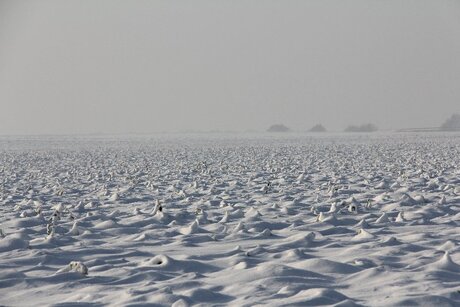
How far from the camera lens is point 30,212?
1005 centimetres

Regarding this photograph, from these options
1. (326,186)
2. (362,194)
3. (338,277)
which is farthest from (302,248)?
(326,186)

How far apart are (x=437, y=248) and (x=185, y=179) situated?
34.0 feet

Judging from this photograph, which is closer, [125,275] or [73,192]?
[125,275]

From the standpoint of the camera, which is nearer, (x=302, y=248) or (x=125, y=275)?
(x=125, y=275)

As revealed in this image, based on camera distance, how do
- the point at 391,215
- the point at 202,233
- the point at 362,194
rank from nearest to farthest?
the point at 202,233
the point at 391,215
the point at 362,194

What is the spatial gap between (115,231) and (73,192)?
546 cm

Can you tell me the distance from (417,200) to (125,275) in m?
6.28

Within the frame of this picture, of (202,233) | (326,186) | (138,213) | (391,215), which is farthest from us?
(326,186)

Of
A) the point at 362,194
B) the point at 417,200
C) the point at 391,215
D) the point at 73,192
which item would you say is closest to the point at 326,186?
the point at 362,194

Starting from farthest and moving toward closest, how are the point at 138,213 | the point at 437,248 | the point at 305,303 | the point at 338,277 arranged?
the point at 138,213 < the point at 437,248 < the point at 338,277 < the point at 305,303

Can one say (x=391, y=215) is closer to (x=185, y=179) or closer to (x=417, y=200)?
(x=417, y=200)

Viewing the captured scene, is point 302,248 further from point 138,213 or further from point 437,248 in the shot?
point 138,213

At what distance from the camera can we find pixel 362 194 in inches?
460

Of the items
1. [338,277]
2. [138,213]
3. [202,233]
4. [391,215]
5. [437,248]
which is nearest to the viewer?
[338,277]
